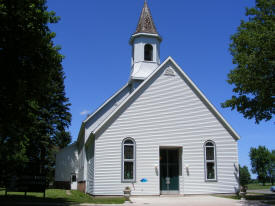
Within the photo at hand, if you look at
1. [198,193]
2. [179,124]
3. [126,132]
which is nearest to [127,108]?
[126,132]

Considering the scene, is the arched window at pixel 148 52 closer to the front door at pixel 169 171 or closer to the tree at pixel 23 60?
the front door at pixel 169 171

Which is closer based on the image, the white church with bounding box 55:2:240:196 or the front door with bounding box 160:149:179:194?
the white church with bounding box 55:2:240:196

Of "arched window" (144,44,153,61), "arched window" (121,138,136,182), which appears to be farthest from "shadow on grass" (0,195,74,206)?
"arched window" (144,44,153,61)

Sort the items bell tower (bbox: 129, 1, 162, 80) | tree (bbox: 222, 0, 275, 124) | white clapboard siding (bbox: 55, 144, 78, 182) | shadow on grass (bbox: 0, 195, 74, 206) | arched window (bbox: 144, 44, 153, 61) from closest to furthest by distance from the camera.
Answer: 1. shadow on grass (bbox: 0, 195, 74, 206)
2. tree (bbox: 222, 0, 275, 124)
3. bell tower (bbox: 129, 1, 162, 80)
4. arched window (bbox: 144, 44, 153, 61)
5. white clapboard siding (bbox: 55, 144, 78, 182)

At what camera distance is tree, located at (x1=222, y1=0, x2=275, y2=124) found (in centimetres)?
1866

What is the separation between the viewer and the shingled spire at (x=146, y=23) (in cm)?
2867

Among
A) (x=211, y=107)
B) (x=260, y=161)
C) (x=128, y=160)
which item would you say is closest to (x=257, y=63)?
(x=211, y=107)

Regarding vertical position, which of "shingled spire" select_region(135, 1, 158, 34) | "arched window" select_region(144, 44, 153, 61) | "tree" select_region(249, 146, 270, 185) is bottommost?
"tree" select_region(249, 146, 270, 185)

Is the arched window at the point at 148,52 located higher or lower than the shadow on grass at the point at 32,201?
higher

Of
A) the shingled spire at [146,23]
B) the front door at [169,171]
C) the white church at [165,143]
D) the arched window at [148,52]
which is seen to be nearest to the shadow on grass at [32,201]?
the white church at [165,143]

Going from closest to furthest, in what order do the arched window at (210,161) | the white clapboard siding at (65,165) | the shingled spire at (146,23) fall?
the arched window at (210,161) → the shingled spire at (146,23) → the white clapboard siding at (65,165)

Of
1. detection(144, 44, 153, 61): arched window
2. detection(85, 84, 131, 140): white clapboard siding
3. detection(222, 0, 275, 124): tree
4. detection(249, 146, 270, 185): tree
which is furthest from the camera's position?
detection(249, 146, 270, 185): tree

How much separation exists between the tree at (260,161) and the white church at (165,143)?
96.6 metres

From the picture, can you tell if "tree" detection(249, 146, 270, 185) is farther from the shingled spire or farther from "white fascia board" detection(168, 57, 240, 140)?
"white fascia board" detection(168, 57, 240, 140)
